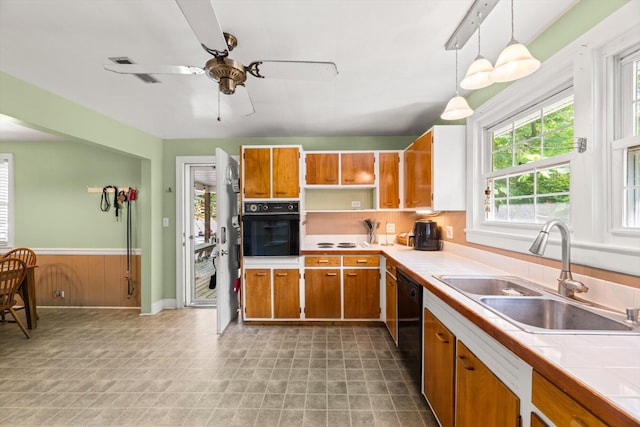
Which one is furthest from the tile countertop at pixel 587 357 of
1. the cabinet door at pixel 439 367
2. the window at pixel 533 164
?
the window at pixel 533 164

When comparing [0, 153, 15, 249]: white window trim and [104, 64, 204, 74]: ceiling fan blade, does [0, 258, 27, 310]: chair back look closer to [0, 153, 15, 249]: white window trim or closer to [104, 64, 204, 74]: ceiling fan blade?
Answer: [0, 153, 15, 249]: white window trim

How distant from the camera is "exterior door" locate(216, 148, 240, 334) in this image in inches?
112

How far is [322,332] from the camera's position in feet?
9.56

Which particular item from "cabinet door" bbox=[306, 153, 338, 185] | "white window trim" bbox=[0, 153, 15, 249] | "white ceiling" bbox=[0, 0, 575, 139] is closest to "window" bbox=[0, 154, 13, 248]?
"white window trim" bbox=[0, 153, 15, 249]

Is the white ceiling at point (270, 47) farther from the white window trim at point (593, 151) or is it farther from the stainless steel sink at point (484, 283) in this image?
the stainless steel sink at point (484, 283)

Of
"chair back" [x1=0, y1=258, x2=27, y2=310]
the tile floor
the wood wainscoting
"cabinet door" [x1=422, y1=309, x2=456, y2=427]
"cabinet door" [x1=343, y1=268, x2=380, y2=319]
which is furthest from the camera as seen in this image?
the wood wainscoting

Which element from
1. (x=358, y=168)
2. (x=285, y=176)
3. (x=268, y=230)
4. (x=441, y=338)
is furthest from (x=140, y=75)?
(x=441, y=338)

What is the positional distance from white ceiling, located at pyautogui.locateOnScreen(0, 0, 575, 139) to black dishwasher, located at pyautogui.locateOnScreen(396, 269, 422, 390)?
63.1 inches

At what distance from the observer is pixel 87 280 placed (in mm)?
3707

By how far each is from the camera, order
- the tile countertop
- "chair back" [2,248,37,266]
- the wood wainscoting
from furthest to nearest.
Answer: the wood wainscoting < "chair back" [2,248,37,266] < the tile countertop

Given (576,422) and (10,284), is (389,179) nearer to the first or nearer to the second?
(576,422)

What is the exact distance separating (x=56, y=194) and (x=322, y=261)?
393 centimetres

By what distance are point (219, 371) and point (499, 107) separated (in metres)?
3.07

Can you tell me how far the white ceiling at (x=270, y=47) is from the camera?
139 centimetres
